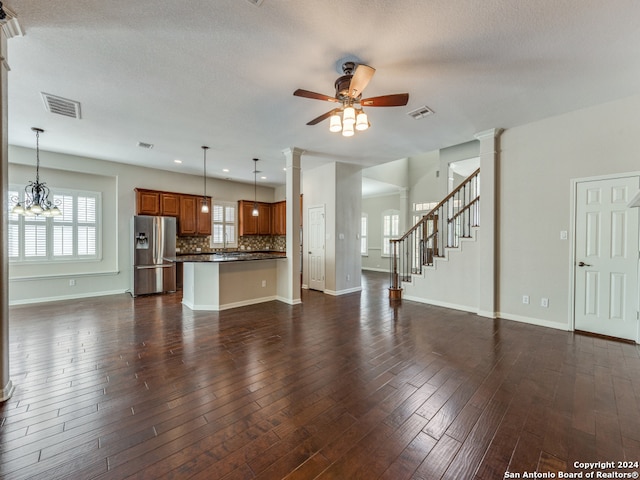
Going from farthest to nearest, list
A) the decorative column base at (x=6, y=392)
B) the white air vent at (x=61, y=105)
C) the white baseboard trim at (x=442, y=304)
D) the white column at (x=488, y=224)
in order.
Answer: the white baseboard trim at (x=442, y=304) → the white column at (x=488, y=224) → the white air vent at (x=61, y=105) → the decorative column base at (x=6, y=392)

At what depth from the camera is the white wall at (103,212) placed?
5352 millimetres

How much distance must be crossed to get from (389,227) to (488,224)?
5.96m

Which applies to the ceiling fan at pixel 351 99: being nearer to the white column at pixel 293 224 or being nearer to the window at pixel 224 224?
the white column at pixel 293 224

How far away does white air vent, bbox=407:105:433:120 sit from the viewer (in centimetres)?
360

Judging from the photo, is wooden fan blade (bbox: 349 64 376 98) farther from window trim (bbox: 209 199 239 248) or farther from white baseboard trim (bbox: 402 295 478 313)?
window trim (bbox: 209 199 239 248)

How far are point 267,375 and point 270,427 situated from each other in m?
0.72

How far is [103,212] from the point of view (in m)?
6.30

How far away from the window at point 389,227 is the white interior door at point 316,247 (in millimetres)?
4426

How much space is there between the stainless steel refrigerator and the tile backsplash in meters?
0.79

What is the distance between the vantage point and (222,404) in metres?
2.12

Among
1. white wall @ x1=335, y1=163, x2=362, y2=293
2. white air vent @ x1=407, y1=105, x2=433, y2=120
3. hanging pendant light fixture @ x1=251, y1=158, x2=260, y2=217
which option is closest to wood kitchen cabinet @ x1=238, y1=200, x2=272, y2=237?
hanging pendant light fixture @ x1=251, y1=158, x2=260, y2=217

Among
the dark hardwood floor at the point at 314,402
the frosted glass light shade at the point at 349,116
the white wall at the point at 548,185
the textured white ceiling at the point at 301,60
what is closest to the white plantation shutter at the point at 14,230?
the textured white ceiling at the point at 301,60

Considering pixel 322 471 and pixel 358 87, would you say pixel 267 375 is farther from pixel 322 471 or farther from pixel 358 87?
pixel 358 87

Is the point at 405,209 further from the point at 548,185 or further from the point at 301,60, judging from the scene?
the point at 301,60
